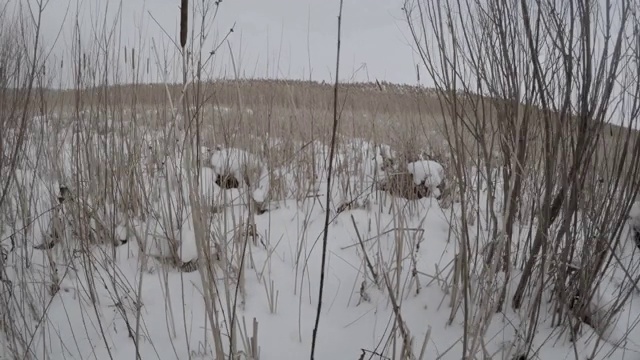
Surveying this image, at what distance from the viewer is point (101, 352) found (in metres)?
0.91

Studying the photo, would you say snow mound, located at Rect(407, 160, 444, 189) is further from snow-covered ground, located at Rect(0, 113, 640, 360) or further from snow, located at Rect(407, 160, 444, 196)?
snow-covered ground, located at Rect(0, 113, 640, 360)

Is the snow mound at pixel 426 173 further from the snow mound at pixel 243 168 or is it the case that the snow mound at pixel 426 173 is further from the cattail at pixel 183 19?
the cattail at pixel 183 19

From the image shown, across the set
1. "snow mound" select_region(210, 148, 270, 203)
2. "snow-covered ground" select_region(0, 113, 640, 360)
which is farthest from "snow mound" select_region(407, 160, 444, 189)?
"snow mound" select_region(210, 148, 270, 203)

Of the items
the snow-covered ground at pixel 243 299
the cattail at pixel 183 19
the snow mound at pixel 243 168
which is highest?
the cattail at pixel 183 19

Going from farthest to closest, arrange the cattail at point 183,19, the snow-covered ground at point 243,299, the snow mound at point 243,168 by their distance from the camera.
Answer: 1. the snow mound at point 243,168
2. the snow-covered ground at point 243,299
3. the cattail at point 183,19

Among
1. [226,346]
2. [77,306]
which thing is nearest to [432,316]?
[226,346]

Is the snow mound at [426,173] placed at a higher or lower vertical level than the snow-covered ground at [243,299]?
higher

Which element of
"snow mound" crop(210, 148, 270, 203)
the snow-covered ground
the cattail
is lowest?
the snow-covered ground

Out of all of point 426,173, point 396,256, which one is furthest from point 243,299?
point 426,173

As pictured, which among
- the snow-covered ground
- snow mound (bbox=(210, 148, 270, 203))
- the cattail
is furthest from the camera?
snow mound (bbox=(210, 148, 270, 203))

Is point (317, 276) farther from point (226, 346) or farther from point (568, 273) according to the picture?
point (568, 273)

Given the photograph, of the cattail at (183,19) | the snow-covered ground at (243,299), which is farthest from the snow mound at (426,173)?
the cattail at (183,19)

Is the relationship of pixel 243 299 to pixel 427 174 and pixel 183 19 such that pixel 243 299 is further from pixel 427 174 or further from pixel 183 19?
pixel 427 174

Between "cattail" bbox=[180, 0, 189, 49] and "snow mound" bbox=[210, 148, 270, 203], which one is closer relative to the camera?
"cattail" bbox=[180, 0, 189, 49]
